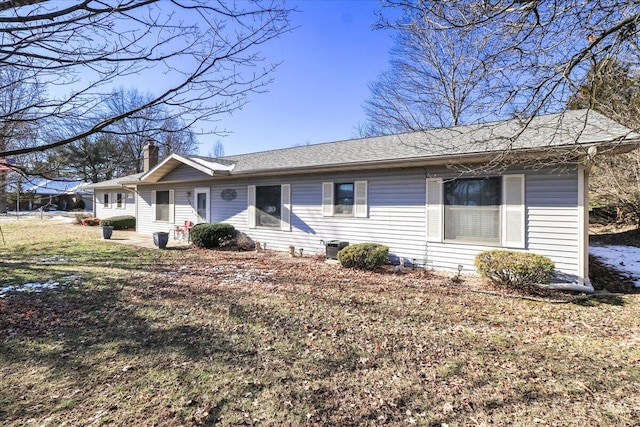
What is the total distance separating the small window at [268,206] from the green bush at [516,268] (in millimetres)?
6471

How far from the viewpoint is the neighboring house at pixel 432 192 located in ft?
20.0

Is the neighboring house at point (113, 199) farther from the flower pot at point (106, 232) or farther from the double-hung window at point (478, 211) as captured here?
the double-hung window at point (478, 211)

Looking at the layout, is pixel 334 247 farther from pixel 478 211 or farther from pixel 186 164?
pixel 186 164

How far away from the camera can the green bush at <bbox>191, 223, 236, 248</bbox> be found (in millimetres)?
11195

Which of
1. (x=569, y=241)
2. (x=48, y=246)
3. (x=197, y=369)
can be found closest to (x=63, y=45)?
(x=197, y=369)

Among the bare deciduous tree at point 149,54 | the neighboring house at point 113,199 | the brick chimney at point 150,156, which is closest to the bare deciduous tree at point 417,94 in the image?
the bare deciduous tree at point 149,54

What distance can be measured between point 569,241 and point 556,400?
179 inches

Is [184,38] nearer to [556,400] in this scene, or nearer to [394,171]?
[556,400]

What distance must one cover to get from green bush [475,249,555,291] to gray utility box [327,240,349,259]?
140 inches

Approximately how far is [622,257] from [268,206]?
34.6 ft

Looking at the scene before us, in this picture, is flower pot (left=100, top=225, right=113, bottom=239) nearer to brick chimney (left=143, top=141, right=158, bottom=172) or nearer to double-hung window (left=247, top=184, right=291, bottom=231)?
brick chimney (left=143, top=141, right=158, bottom=172)

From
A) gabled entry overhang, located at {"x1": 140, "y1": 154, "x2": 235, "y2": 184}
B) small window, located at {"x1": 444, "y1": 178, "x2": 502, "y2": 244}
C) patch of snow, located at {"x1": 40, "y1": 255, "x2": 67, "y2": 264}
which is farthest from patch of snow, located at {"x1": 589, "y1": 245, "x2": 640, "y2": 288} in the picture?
patch of snow, located at {"x1": 40, "y1": 255, "x2": 67, "y2": 264}

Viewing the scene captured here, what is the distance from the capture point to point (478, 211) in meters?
7.18

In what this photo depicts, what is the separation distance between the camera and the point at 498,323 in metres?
4.62
